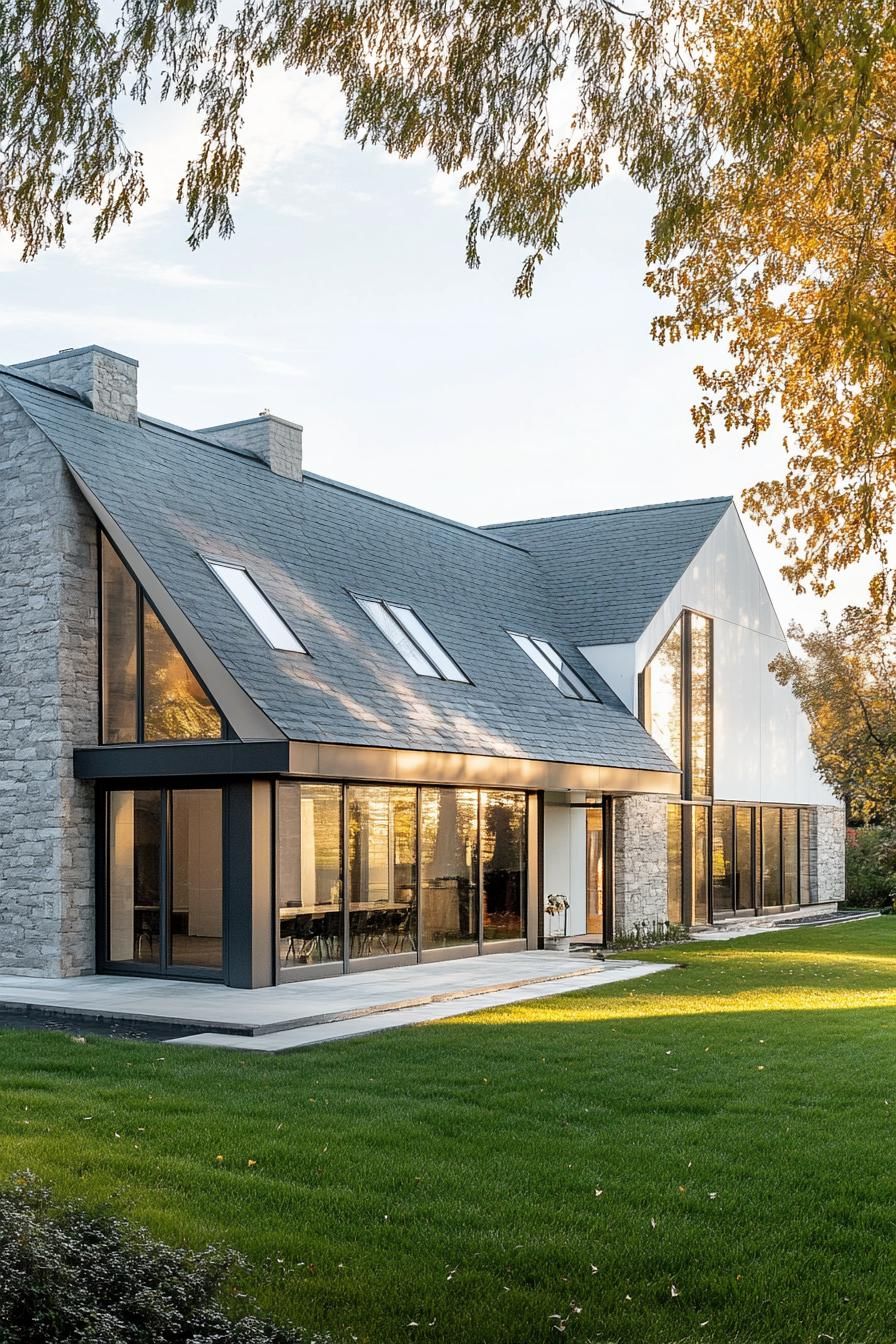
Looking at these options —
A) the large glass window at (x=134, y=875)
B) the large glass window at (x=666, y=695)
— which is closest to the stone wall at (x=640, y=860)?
the large glass window at (x=666, y=695)

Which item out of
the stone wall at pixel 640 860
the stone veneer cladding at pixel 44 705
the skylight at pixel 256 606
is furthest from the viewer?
the stone wall at pixel 640 860

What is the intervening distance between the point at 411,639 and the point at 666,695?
6.90 meters

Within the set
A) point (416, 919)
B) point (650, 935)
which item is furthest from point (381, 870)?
point (650, 935)

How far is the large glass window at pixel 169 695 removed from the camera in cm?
1491

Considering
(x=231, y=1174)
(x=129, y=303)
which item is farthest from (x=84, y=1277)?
(x=129, y=303)

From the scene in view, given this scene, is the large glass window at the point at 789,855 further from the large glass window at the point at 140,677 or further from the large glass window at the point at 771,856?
the large glass window at the point at 140,677

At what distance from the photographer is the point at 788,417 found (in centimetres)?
972

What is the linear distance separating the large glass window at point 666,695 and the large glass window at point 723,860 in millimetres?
2278

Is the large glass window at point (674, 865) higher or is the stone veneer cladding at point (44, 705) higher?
the stone veneer cladding at point (44, 705)

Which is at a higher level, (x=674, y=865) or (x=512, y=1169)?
(x=512, y=1169)

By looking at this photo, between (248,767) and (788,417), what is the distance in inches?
276

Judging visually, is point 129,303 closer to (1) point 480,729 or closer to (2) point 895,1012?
(2) point 895,1012

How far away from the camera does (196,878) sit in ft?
49.4

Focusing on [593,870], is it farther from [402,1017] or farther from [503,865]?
[402,1017]
